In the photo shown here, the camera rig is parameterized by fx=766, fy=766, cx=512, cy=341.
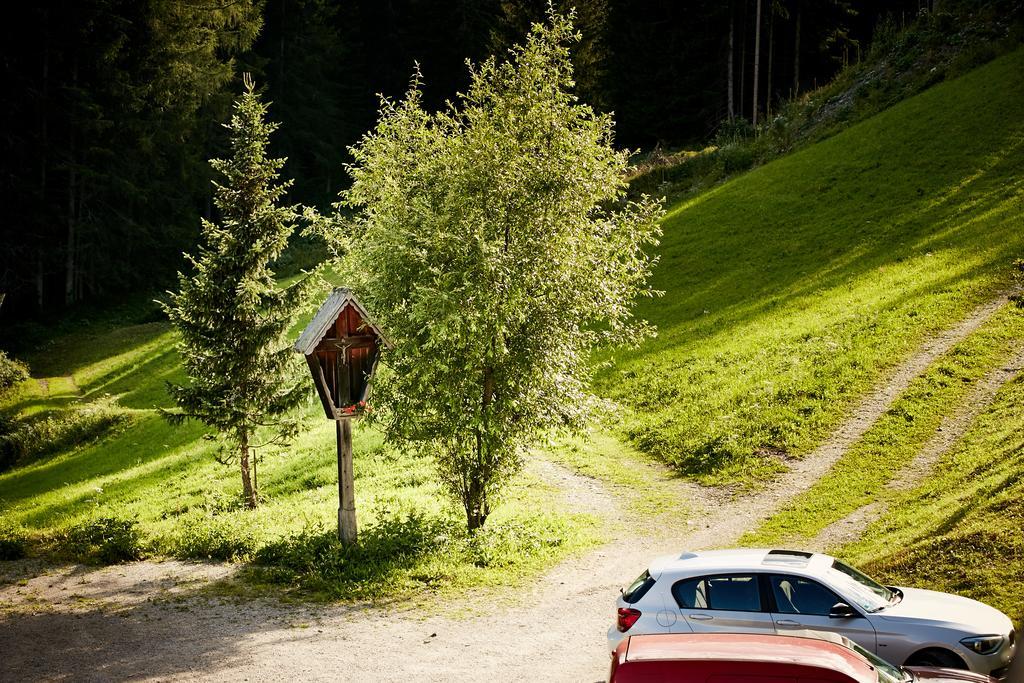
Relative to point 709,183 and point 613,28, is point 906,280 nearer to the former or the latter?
point 709,183

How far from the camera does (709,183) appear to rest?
46.4 metres

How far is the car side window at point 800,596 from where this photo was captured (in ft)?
33.1

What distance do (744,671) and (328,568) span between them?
10626 millimetres

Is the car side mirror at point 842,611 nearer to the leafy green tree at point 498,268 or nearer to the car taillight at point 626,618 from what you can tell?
the car taillight at point 626,618

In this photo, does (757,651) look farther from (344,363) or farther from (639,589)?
(344,363)

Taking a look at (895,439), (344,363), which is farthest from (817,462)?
(344,363)

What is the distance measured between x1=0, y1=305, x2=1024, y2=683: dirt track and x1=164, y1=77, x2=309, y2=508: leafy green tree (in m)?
6.12

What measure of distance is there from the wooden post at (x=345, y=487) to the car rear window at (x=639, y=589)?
25.6ft

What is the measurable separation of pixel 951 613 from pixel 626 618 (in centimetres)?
422

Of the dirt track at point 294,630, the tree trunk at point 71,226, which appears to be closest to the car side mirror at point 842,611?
the dirt track at point 294,630

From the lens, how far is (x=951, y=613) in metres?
10.0

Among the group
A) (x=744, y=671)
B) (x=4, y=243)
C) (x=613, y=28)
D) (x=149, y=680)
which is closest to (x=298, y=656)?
(x=149, y=680)

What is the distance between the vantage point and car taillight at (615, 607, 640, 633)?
10422mm

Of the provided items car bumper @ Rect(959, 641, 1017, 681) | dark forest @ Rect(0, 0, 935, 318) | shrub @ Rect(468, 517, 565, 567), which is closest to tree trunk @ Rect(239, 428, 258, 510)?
shrub @ Rect(468, 517, 565, 567)
